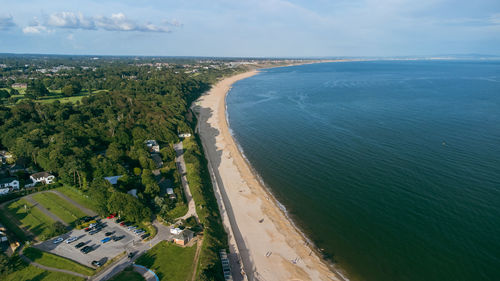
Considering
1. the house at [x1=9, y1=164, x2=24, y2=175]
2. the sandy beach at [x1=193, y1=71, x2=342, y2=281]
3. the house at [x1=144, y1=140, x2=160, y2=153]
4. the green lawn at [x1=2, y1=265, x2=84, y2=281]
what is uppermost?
the house at [x1=144, y1=140, x2=160, y2=153]

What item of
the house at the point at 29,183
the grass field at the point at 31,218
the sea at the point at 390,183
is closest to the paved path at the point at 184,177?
the sea at the point at 390,183

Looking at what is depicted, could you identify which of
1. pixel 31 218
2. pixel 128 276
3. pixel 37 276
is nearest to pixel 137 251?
pixel 128 276

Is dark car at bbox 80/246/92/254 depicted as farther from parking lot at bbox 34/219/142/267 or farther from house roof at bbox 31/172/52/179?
house roof at bbox 31/172/52/179

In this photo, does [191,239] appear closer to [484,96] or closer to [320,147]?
[320,147]

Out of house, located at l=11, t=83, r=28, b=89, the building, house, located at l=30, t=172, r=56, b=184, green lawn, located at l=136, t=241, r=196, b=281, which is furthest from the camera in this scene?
house, located at l=11, t=83, r=28, b=89

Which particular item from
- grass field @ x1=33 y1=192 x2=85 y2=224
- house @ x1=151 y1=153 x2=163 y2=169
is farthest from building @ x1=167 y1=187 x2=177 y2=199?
grass field @ x1=33 y1=192 x2=85 y2=224

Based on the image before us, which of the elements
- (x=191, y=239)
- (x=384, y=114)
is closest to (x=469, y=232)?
(x=191, y=239)

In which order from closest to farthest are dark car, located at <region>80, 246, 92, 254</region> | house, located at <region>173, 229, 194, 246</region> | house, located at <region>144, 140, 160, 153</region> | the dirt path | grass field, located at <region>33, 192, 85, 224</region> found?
the dirt path < dark car, located at <region>80, 246, 92, 254</region> < house, located at <region>173, 229, 194, 246</region> < grass field, located at <region>33, 192, 85, 224</region> < house, located at <region>144, 140, 160, 153</region>

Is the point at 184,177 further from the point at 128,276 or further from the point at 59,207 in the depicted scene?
the point at 128,276
